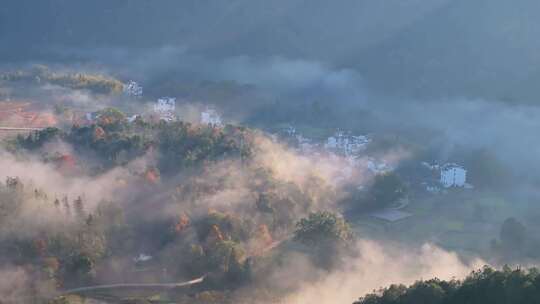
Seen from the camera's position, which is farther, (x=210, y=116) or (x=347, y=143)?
(x=210, y=116)

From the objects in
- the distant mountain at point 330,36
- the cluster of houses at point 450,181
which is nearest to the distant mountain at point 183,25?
the distant mountain at point 330,36

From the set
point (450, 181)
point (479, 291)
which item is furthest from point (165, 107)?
point (479, 291)

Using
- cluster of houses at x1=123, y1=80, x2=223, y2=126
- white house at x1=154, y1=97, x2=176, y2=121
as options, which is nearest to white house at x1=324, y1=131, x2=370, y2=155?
cluster of houses at x1=123, y1=80, x2=223, y2=126

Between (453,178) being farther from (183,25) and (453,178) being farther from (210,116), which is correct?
(183,25)

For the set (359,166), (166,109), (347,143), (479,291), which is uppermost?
(166,109)

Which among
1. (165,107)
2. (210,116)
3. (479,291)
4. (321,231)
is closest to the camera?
(479,291)

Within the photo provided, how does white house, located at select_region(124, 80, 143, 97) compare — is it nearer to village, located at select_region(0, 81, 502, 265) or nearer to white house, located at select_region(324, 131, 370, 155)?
village, located at select_region(0, 81, 502, 265)
